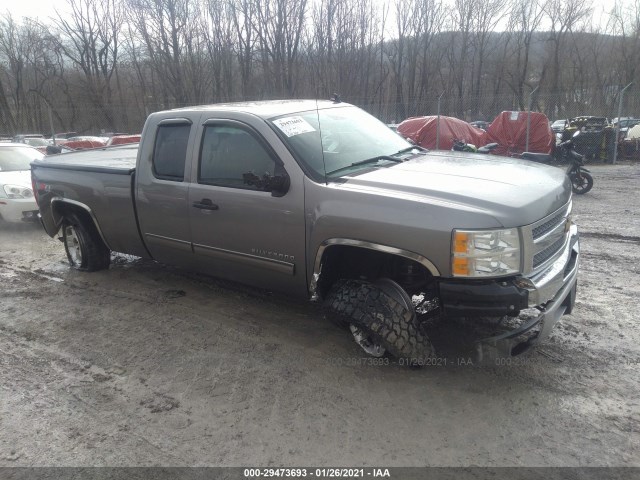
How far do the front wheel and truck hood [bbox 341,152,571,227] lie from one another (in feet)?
23.1

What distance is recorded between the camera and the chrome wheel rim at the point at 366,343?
352 centimetres

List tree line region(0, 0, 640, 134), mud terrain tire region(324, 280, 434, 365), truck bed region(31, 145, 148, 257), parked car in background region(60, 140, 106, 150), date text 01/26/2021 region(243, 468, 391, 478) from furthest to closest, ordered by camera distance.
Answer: tree line region(0, 0, 640, 134)
parked car in background region(60, 140, 106, 150)
truck bed region(31, 145, 148, 257)
mud terrain tire region(324, 280, 434, 365)
date text 01/26/2021 region(243, 468, 391, 478)

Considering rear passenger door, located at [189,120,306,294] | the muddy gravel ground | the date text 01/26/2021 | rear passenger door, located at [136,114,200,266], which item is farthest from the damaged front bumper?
rear passenger door, located at [136,114,200,266]

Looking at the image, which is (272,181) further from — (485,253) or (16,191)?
(16,191)

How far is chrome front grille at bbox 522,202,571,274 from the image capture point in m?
2.96

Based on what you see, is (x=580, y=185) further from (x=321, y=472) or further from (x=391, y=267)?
(x=321, y=472)

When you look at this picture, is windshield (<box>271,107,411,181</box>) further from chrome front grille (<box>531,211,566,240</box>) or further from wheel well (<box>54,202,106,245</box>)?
wheel well (<box>54,202,106,245</box>)

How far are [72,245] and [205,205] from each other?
2919 millimetres

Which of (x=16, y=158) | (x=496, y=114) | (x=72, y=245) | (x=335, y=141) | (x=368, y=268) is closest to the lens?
(x=368, y=268)

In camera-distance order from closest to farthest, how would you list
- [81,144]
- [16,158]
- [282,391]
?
[282,391] < [16,158] < [81,144]

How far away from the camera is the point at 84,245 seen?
228 inches

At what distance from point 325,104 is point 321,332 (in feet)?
7.08

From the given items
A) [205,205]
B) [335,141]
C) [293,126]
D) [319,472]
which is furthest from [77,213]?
[319,472]

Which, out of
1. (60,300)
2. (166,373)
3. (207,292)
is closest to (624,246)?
(207,292)
